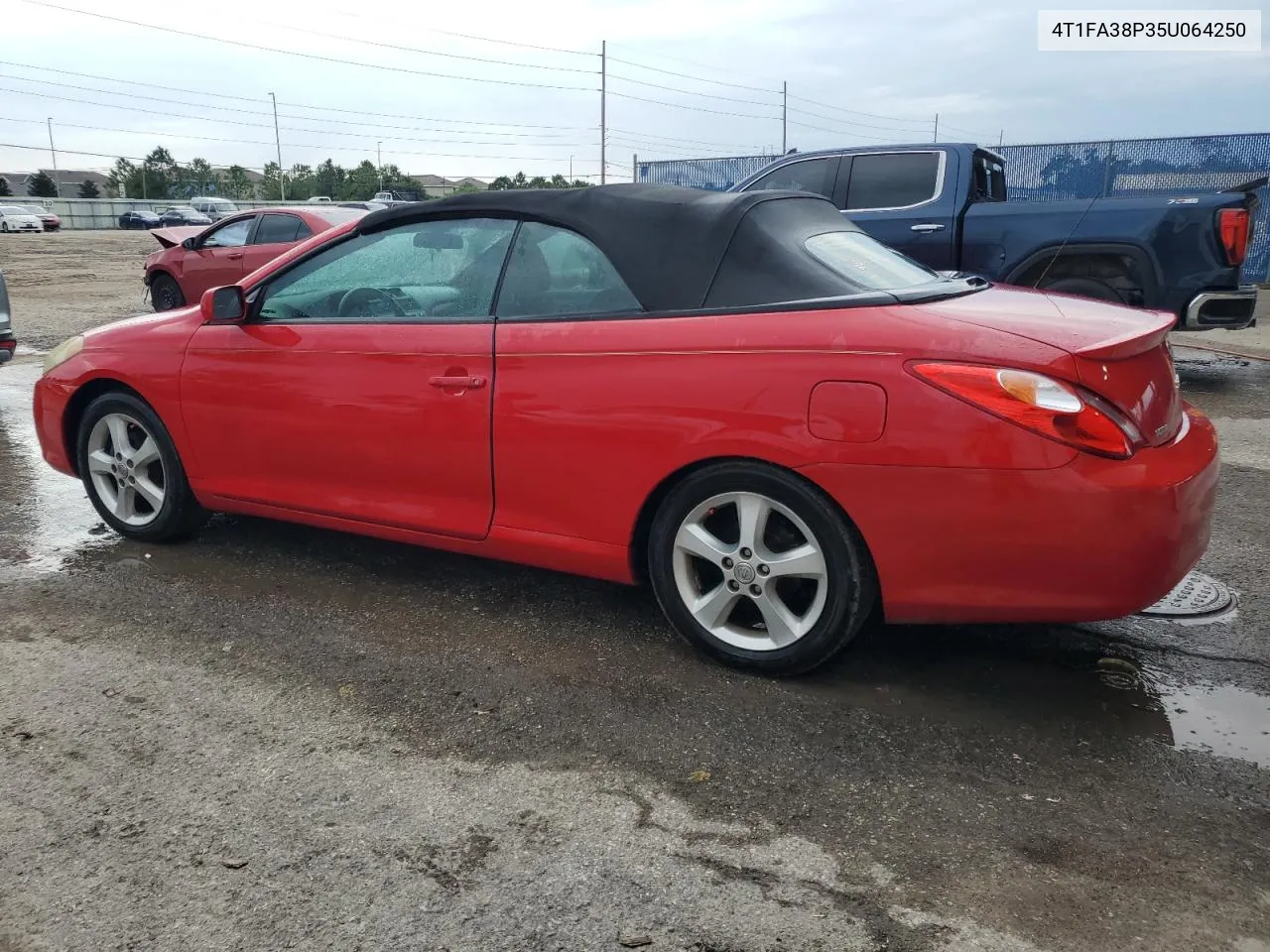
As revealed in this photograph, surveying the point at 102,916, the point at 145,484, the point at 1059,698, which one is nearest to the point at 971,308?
the point at 1059,698

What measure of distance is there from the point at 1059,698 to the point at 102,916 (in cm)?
259

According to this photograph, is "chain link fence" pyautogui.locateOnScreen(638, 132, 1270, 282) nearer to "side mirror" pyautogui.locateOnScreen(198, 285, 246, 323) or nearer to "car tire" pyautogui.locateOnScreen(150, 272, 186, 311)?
"car tire" pyautogui.locateOnScreen(150, 272, 186, 311)

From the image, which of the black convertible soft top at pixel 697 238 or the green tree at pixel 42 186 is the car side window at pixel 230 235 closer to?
the black convertible soft top at pixel 697 238

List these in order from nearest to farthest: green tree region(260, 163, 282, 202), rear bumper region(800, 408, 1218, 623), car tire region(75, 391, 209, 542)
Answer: rear bumper region(800, 408, 1218, 623), car tire region(75, 391, 209, 542), green tree region(260, 163, 282, 202)

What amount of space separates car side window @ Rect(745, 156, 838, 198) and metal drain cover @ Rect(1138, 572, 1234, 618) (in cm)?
591

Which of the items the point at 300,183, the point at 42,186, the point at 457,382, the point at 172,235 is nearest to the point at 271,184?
the point at 300,183

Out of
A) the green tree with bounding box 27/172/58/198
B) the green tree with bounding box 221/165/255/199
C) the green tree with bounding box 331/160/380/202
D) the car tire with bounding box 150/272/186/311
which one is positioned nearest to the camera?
the car tire with bounding box 150/272/186/311

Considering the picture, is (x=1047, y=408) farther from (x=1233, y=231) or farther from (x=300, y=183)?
(x=300, y=183)

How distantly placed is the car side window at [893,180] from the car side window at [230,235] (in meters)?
7.76

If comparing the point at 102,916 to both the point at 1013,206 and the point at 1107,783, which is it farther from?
the point at 1013,206

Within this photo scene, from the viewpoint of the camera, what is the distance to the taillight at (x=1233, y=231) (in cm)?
811

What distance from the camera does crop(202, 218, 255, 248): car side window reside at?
13.5 m

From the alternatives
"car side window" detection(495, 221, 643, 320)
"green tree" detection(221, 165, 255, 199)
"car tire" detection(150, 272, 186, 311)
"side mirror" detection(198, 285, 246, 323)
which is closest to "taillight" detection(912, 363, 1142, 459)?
"car side window" detection(495, 221, 643, 320)

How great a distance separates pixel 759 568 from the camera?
3.32 metres
